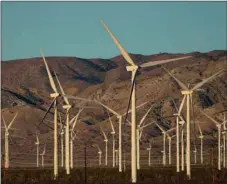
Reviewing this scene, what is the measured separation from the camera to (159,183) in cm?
7825

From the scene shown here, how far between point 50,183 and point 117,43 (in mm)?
17278

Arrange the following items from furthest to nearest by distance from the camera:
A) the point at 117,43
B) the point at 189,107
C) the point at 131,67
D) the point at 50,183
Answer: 1. the point at 189,107
2. the point at 50,183
3. the point at 131,67
4. the point at 117,43

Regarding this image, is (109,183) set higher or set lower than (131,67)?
lower

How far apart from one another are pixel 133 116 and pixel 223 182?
965cm

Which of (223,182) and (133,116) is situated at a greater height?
(133,116)

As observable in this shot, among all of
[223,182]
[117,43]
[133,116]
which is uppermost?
[117,43]

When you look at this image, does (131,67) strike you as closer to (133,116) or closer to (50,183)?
(133,116)

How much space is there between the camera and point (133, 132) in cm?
6894

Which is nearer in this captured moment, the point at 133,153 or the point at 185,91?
the point at 133,153

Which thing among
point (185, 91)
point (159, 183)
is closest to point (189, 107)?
point (185, 91)

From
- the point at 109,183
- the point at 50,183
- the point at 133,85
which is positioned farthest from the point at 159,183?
the point at 133,85

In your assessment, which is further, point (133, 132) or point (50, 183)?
point (50, 183)

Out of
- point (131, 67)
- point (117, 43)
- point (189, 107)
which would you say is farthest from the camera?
point (189, 107)

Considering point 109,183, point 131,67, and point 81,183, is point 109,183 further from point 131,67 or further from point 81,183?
point 131,67
